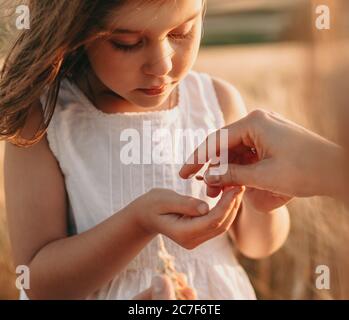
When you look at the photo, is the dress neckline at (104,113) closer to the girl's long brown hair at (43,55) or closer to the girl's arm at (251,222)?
the girl's long brown hair at (43,55)

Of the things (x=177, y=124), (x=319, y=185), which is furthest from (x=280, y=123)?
(x=177, y=124)

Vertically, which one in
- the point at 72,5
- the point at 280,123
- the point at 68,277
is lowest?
the point at 68,277

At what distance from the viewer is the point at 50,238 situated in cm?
124

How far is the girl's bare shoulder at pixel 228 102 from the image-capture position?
140 cm

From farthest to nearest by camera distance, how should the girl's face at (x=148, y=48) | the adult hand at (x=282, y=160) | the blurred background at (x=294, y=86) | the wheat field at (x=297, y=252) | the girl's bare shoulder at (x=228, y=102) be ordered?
the wheat field at (x=297, y=252)
the girl's bare shoulder at (x=228, y=102)
the girl's face at (x=148, y=48)
the adult hand at (x=282, y=160)
the blurred background at (x=294, y=86)

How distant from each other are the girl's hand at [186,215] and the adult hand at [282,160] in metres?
0.04

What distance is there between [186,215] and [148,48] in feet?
0.87

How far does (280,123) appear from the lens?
102cm

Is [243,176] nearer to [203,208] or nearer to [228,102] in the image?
[203,208]

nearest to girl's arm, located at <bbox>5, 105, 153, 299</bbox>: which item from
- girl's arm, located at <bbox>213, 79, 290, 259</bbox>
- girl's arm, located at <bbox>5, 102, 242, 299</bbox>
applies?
girl's arm, located at <bbox>5, 102, 242, 299</bbox>

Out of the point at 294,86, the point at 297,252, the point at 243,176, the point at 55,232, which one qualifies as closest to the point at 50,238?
the point at 55,232

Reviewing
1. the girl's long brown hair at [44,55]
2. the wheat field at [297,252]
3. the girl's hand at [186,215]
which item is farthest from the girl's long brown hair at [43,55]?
the wheat field at [297,252]

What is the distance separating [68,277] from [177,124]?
1.16 feet

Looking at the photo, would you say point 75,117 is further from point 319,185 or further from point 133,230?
point 319,185
